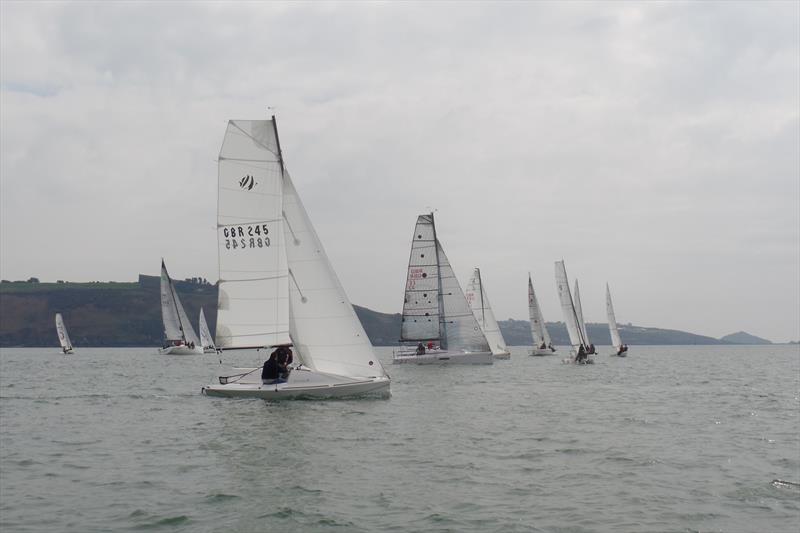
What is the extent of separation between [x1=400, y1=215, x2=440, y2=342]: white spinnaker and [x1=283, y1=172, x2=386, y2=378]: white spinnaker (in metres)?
28.4

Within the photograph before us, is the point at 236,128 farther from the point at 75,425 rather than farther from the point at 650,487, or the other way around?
the point at 650,487

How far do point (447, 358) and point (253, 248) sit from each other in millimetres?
30687

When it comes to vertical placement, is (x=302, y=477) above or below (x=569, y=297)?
below

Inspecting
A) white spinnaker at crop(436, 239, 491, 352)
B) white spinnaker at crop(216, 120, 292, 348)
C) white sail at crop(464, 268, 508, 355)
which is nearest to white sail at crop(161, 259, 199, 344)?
white sail at crop(464, 268, 508, 355)

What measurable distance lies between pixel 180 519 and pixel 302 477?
3.64m

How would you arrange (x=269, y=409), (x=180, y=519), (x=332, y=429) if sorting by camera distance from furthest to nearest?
(x=269, y=409)
(x=332, y=429)
(x=180, y=519)

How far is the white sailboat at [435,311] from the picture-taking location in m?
57.3

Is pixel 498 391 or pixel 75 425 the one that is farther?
pixel 498 391

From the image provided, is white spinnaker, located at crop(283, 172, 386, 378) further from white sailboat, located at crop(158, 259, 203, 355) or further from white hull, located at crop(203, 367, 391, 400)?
white sailboat, located at crop(158, 259, 203, 355)

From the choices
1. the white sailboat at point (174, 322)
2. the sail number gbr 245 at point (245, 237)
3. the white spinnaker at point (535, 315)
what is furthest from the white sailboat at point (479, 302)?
the sail number gbr 245 at point (245, 237)

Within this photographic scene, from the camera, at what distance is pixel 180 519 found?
38.5 ft

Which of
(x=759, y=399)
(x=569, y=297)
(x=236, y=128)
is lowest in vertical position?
(x=759, y=399)

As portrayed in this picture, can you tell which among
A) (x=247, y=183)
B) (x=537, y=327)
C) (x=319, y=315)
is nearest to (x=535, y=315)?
(x=537, y=327)

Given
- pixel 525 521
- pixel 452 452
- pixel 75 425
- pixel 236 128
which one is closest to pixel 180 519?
pixel 525 521
